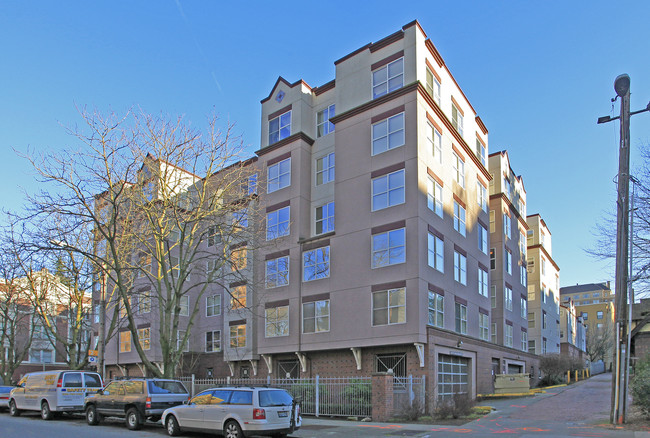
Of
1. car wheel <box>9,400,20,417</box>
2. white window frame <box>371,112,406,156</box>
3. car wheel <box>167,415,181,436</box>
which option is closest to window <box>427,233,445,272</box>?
white window frame <box>371,112,406,156</box>

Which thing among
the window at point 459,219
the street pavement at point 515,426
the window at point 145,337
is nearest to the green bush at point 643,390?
the street pavement at point 515,426

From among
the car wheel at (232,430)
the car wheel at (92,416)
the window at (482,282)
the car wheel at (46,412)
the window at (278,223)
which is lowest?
the car wheel at (46,412)

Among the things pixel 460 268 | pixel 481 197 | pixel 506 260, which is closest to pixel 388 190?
pixel 460 268

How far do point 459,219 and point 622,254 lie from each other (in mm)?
14799

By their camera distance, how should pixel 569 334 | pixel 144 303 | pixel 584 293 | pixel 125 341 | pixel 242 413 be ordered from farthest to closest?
pixel 584 293, pixel 569 334, pixel 125 341, pixel 144 303, pixel 242 413

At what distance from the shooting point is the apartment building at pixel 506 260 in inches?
1605

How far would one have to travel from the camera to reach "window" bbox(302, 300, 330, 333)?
94.4 ft

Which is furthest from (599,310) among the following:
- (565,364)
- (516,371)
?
(516,371)

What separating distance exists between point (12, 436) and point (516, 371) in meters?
35.5

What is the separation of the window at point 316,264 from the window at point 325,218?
1.37 m

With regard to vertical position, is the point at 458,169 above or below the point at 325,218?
above

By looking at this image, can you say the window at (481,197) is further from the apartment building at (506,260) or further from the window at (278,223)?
the window at (278,223)

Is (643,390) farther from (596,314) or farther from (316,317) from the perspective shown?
(596,314)

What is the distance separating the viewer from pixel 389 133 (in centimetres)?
2786
